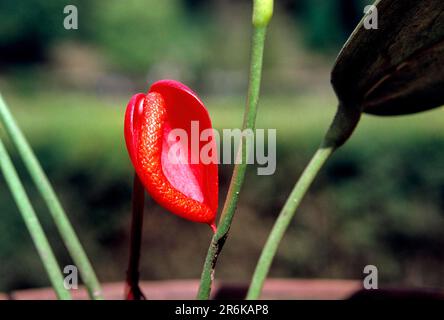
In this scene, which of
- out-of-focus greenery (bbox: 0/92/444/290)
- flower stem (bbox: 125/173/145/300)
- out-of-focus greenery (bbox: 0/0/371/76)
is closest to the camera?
flower stem (bbox: 125/173/145/300)

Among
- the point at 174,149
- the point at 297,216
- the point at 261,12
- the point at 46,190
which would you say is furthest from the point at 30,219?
the point at 297,216

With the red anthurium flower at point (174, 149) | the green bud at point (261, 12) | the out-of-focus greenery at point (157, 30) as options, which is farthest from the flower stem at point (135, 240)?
the out-of-focus greenery at point (157, 30)

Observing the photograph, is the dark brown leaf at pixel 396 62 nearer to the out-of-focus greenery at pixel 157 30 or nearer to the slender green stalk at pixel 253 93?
the slender green stalk at pixel 253 93

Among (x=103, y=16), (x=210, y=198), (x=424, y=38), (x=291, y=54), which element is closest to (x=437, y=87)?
(x=424, y=38)

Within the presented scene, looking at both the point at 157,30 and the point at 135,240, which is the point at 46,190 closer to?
the point at 135,240

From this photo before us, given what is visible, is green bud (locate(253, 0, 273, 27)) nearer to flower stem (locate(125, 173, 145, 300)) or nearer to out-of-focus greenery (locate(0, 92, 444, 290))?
flower stem (locate(125, 173, 145, 300))

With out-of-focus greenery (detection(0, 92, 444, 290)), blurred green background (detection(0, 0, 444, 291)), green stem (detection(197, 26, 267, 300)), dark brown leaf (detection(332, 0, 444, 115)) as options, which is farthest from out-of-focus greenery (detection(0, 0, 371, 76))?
green stem (detection(197, 26, 267, 300))

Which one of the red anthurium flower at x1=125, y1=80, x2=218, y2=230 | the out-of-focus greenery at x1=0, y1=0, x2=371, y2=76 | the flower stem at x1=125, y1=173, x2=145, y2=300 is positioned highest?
the out-of-focus greenery at x1=0, y1=0, x2=371, y2=76
